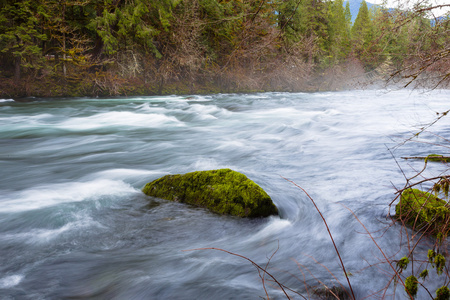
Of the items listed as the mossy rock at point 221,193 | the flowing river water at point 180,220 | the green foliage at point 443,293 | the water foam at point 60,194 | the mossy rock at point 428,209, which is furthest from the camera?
the water foam at point 60,194

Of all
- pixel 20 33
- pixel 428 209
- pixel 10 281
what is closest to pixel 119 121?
pixel 20 33

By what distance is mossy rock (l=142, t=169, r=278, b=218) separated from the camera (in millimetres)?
3799

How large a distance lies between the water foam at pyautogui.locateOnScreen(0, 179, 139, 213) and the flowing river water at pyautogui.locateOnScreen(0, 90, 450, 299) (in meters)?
0.02

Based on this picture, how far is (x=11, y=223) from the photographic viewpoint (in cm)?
383

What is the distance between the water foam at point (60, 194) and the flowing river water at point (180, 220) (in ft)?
0.07

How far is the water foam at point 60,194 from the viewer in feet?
14.3

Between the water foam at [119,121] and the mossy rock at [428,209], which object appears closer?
the mossy rock at [428,209]

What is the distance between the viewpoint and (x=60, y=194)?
4.72 m

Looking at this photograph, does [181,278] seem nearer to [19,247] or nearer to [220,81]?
[19,247]

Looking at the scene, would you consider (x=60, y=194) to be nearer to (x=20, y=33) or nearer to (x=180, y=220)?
(x=180, y=220)

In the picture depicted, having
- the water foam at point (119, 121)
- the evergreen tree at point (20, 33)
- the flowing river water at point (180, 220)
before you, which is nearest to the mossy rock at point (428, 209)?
the flowing river water at point (180, 220)

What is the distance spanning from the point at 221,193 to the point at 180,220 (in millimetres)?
565

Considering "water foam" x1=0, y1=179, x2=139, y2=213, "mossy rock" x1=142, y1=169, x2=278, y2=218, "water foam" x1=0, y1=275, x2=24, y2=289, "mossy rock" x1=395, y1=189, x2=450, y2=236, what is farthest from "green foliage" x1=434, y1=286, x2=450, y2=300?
"water foam" x1=0, y1=179, x2=139, y2=213

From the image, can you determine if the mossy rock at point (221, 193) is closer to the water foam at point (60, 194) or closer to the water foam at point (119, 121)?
the water foam at point (60, 194)
